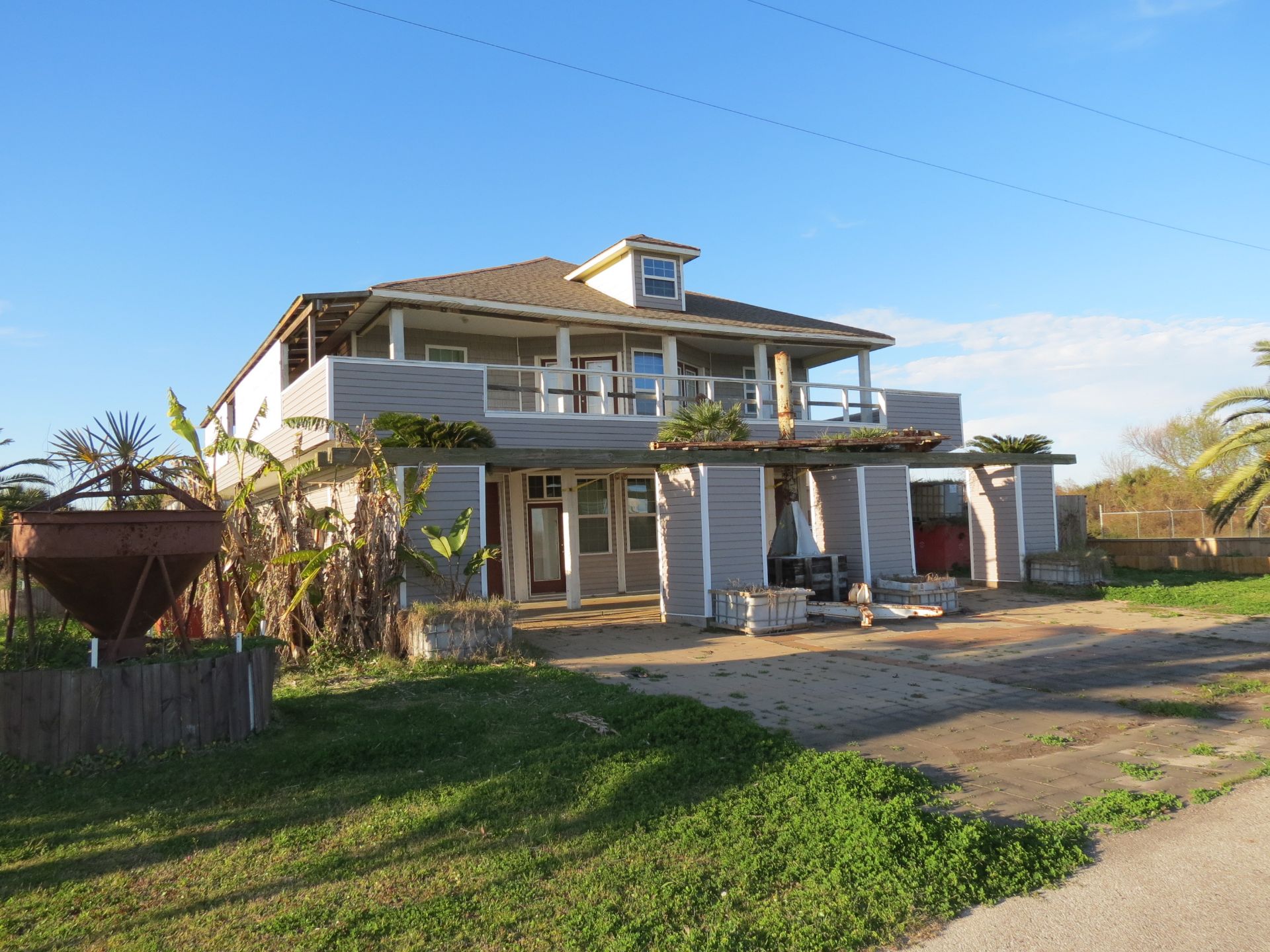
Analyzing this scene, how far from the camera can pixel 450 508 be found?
40.4 feet

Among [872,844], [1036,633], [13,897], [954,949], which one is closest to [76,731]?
[13,897]

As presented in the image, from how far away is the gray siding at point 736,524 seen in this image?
1400 cm

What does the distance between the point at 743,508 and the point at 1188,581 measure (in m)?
10.8

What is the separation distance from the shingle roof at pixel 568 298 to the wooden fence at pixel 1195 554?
8.52m

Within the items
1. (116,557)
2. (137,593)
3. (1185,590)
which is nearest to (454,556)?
(137,593)

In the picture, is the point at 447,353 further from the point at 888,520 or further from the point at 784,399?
the point at 888,520

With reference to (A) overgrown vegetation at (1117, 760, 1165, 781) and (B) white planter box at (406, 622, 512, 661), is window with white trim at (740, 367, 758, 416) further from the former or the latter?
(A) overgrown vegetation at (1117, 760, 1165, 781)

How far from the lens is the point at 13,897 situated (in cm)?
423

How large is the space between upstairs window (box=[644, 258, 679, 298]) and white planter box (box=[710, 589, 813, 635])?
8.38m

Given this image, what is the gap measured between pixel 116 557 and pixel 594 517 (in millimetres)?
12583

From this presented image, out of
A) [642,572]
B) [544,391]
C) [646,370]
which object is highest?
[646,370]

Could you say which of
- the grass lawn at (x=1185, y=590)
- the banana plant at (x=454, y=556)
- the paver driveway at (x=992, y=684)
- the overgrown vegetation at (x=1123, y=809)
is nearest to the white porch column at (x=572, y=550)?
the paver driveway at (x=992, y=684)

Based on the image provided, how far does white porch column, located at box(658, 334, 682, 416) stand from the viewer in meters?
17.9

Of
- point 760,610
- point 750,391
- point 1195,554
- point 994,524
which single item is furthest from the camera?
point 750,391
